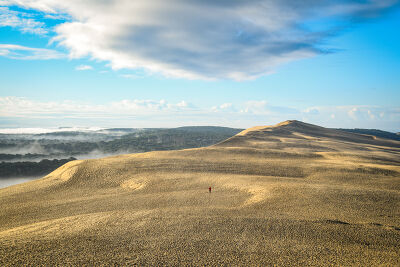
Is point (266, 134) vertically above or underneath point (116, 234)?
above

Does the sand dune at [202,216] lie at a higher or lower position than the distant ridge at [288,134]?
lower

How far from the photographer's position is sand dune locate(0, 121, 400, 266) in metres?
7.60

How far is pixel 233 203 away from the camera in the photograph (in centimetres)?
1359

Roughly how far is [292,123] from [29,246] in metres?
66.6

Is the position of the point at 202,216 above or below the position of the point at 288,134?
below

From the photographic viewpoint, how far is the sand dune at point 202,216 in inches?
299

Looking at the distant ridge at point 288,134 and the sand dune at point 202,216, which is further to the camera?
the distant ridge at point 288,134

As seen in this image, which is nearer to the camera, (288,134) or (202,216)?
(202,216)

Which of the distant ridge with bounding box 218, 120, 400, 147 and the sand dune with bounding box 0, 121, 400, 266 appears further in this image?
the distant ridge with bounding box 218, 120, 400, 147

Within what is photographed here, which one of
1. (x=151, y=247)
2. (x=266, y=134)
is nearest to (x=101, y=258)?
(x=151, y=247)

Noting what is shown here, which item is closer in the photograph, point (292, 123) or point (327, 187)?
point (327, 187)

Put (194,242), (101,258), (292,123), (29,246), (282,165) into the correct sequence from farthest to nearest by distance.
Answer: (292,123), (282,165), (194,242), (29,246), (101,258)

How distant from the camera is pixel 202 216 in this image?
1085cm

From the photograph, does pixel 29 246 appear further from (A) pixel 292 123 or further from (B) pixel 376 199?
(A) pixel 292 123
